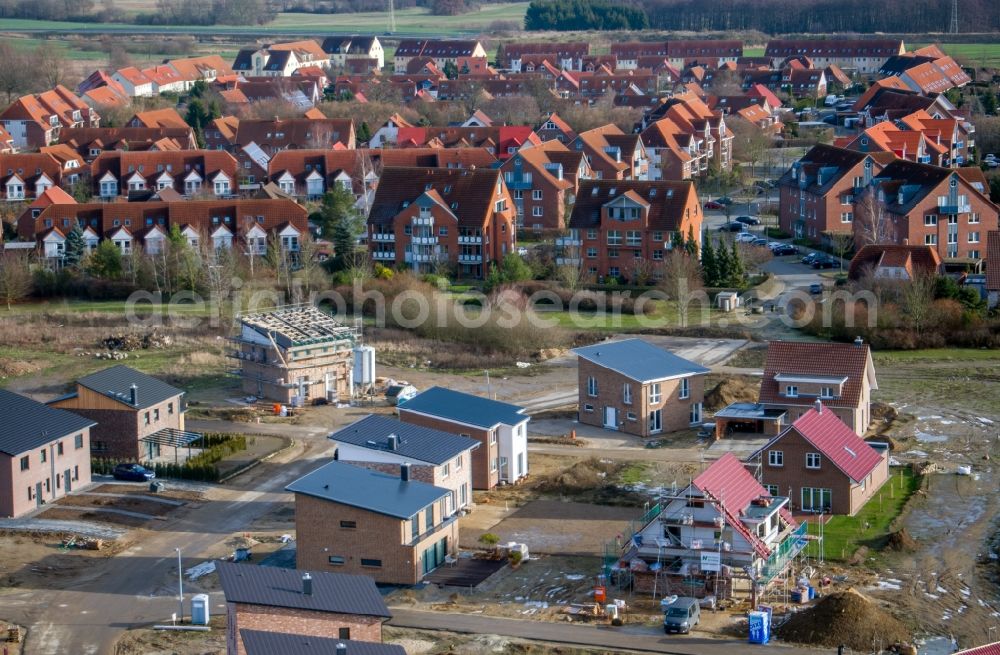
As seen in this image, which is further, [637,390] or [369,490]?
[637,390]

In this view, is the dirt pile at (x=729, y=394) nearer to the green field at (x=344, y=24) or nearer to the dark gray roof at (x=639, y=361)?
the dark gray roof at (x=639, y=361)

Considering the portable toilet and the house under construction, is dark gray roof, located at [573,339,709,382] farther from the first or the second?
the portable toilet

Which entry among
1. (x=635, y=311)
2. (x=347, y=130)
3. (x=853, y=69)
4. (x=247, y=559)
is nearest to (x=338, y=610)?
(x=247, y=559)

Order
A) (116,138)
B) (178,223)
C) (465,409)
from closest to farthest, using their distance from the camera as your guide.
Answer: (465,409)
(178,223)
(116,138)

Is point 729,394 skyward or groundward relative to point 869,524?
skyward

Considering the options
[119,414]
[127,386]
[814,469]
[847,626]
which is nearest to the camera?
[847,626]

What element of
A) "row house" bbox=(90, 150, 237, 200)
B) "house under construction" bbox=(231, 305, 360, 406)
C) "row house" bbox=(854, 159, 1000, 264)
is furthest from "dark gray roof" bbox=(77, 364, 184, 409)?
"row house" bbox=(90, 150, 237, 200)

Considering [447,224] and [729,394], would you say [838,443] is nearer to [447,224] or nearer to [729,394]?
[729,394]

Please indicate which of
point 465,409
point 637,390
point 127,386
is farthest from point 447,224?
point 465,409
